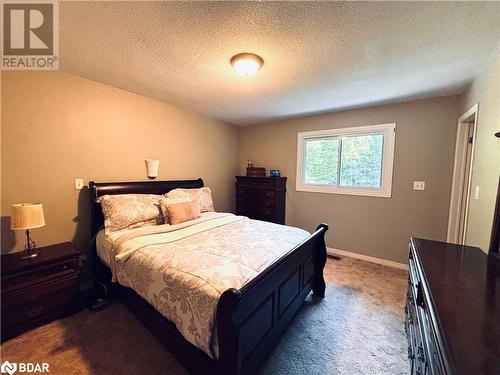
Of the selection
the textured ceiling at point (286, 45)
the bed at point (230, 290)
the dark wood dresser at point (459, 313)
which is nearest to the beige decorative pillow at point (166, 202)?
the bed at point (230, 290)

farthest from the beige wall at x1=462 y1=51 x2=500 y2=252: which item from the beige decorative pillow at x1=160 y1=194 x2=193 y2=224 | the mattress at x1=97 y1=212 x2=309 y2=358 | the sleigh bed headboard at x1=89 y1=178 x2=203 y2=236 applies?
the sleigh bed headboard at x1=89 y1=178 x2=203 y2=236

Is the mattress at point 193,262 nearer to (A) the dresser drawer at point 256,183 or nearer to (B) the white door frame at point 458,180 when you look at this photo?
(A) the dresser drawer at point 256,183

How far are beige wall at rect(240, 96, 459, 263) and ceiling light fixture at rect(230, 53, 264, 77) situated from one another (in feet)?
7.00

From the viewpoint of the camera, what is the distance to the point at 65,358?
1.55 metres

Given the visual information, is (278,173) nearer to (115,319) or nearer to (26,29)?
(115,319)

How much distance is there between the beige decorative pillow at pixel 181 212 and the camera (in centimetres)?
251

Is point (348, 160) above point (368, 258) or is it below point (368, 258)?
above

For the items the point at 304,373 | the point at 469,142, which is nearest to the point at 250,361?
the point at 304,373

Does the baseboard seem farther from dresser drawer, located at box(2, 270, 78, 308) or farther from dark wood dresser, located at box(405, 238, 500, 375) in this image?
dresser drawer, located at box(2, 270, 78, 308)

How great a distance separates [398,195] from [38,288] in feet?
14.0

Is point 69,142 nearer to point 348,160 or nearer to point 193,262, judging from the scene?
point 193,262

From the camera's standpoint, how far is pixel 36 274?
1820 millimetres

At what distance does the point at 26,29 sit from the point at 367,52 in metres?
2.66

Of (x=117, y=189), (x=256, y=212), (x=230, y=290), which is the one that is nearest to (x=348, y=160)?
(x=256, y=212)
